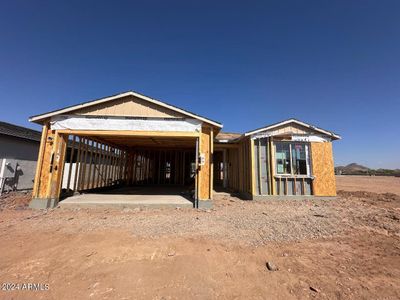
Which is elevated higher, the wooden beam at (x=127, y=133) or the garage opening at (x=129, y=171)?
the wooden beam at (x=127, y=133)

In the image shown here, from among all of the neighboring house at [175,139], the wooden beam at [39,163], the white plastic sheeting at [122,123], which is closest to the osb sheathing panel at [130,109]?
the neighboring house at [175,139]

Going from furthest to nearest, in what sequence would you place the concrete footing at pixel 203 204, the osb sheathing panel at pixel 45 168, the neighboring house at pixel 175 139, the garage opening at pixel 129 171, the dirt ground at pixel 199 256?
1. the garage opening at pixel 129 171
2. the neighboring house at pixel 175 139
3. the concrete footing at pixel 203 204
4. the osb sheathing panel at pixel 45 168
5. the dirt ground at pixel 199 256

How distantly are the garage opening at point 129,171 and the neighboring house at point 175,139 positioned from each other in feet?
0.26

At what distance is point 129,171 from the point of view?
15.3 metres

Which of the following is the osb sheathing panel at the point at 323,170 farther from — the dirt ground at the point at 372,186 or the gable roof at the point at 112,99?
the dirt ground at the point at 372,186

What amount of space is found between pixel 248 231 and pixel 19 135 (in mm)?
13122

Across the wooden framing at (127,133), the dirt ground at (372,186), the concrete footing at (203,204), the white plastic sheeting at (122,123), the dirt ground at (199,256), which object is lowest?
the dirt ground at (199,256)

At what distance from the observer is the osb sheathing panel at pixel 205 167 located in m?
8.12

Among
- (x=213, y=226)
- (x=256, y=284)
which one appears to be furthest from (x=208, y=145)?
(x=256, y=284)

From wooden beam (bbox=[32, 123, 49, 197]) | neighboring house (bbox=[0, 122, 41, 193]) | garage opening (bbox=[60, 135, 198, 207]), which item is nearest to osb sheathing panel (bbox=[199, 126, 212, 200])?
garage opening (bbox=[60, 135, 198, 207])

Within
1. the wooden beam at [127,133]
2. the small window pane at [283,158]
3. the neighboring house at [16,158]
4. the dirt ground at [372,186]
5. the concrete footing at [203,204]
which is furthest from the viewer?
the dirt ground at [372,186]

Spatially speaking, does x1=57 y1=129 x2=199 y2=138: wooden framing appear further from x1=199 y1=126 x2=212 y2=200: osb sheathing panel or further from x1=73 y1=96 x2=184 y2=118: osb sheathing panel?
x1=73 y1=96 x2=184 y2=118: osb sheathing panel

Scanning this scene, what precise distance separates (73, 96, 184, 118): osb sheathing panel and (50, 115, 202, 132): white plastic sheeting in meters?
0.21

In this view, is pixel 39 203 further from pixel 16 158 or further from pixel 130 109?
pixel 16 158
